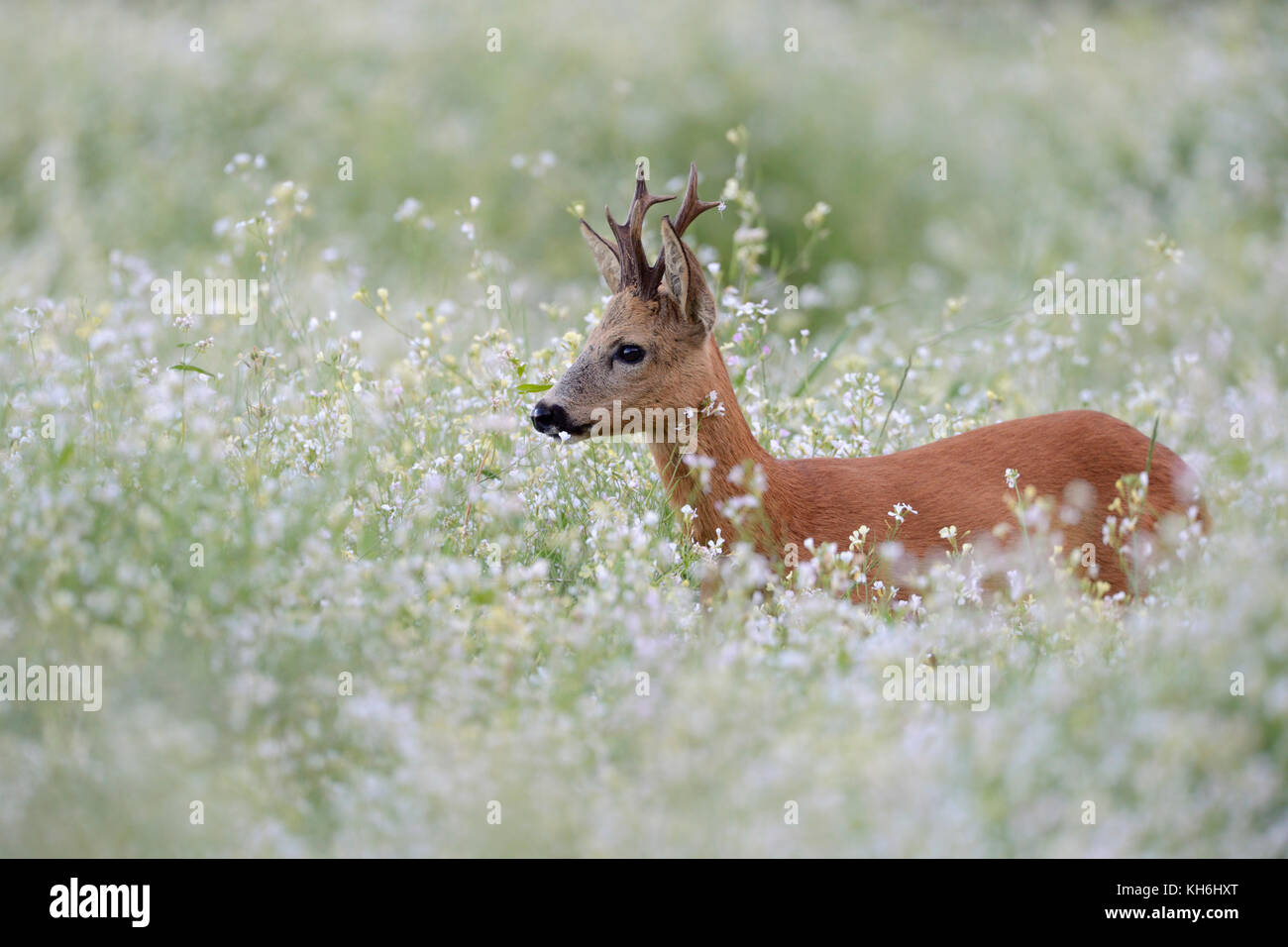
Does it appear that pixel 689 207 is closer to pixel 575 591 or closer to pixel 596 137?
pixel 575 591

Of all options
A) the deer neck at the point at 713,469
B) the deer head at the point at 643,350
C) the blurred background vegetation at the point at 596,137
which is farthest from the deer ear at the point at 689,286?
the blurred background vegetation at the point at 596,137

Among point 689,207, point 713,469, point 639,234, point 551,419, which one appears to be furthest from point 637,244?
point 713,469

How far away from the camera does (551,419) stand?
5086 mm

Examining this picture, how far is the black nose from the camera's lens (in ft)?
16.7

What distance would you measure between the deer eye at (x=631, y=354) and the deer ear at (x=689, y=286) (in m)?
0.21

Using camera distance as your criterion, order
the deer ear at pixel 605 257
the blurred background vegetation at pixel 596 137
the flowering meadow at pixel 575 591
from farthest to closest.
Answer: the blurred background vegetation at pixel 596 137, the deer ear at pixel 605 257, the flowering meadow at pixel 575 591

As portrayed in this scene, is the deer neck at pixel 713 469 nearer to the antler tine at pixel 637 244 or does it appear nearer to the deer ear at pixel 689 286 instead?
the deer ear at pixel 689 286

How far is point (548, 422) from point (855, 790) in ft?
7.32

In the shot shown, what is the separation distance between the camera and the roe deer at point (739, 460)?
5.16m

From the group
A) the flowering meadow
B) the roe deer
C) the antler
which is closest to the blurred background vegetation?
the flowering meadow

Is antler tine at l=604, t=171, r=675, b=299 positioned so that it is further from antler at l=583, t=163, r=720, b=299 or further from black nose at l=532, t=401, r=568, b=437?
black nose at l=532, t=401, r=568, b=437

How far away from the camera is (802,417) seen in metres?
6.51

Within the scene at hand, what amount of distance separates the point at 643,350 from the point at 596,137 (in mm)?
8003

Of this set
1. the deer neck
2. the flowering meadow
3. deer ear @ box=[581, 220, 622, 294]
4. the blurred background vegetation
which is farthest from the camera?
the blurred background vegetation
